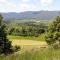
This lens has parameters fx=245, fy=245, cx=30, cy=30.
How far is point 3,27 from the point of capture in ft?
72.6

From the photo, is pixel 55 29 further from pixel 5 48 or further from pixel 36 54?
pixel 36 54

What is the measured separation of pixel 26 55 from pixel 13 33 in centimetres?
8153

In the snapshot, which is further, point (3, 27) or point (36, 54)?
point (3, 27)

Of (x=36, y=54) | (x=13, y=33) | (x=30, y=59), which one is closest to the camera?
(x=30, y=59)

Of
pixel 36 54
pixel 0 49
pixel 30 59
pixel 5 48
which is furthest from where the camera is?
pixel 5 48

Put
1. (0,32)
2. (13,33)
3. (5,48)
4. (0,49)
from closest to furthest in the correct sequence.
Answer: (0,49), (5,48), (0,32), (13,33)

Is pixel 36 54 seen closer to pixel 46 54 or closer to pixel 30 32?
pixel 46 54

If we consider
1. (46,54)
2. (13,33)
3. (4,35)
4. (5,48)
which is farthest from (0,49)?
(13,33)

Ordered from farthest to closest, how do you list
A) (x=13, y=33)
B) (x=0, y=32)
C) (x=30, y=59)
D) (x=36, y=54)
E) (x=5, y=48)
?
(x=13, y=33) → (x=0, y=32) → (x=5, y=48) → (x=36, y=54) → (x=30, y=59)

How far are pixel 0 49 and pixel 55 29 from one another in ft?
51.7

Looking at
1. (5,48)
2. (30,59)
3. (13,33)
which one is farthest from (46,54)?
(13,33)

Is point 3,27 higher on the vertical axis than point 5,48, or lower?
higher

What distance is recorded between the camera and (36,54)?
7801 mm

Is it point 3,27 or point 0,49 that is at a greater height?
point 3,27
